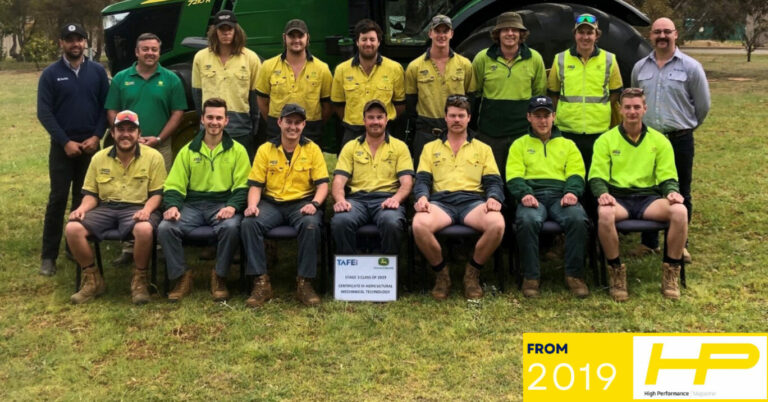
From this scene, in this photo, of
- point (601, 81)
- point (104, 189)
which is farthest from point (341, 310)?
point (601, 81)

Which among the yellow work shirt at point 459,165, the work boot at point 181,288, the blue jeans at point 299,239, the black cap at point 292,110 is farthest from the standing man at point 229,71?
the yellow work shirt at point 459,165

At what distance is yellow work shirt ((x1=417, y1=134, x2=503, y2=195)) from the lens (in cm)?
510

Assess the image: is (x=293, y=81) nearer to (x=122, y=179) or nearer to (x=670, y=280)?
(x=122, y=179)

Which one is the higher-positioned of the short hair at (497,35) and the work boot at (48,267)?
the short hair at (497,35)

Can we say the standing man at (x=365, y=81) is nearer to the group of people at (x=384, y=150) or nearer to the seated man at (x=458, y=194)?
the group of people at (x=384, y=150)

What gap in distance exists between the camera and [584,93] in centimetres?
520

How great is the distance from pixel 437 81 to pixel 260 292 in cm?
194

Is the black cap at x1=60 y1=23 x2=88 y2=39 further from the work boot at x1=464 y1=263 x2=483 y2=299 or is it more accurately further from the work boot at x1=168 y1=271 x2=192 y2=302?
the work boot at x1=464 y1=263 x2=483 y2=299

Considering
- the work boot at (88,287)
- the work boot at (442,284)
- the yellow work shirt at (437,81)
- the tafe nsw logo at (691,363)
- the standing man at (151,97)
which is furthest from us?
the standing man at (151,97)

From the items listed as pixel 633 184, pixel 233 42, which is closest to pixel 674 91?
pixel 633 184

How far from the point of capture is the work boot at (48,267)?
5.62m

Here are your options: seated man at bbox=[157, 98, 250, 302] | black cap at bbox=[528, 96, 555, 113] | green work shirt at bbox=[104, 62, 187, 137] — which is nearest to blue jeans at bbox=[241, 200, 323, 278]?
seated man at bbox=[157, 98, 250, 302]

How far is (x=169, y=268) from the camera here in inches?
195

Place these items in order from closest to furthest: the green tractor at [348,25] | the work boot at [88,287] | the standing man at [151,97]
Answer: the work boot at [88,287] < the standing man at [151,97] < the green tractor at [348,25]
